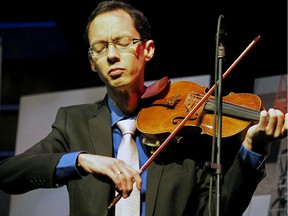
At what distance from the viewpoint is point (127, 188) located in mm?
1968

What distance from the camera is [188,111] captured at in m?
2.48

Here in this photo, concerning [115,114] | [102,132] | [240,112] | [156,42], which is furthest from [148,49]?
[156,42]

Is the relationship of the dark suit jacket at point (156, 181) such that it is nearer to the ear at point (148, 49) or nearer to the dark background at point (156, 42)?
the ear at point (148, 49)

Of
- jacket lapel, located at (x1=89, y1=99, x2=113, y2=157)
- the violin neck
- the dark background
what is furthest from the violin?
the dark background

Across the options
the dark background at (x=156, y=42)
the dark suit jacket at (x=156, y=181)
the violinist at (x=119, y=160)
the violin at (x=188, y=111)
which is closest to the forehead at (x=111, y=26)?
the violinist at (x=119, y=160)

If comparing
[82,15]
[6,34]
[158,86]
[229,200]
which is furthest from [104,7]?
[6,34]

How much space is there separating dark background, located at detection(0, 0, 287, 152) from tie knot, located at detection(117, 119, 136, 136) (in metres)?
0.89

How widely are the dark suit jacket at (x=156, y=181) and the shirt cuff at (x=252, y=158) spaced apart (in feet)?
0.06

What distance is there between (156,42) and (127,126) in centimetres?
129

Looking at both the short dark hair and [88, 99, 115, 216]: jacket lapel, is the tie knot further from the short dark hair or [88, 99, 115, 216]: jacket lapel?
the short dark hair

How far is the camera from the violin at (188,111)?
234 cm

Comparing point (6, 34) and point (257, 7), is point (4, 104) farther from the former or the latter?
point (257, 7)

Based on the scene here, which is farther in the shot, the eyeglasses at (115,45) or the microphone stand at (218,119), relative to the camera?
the eyeglasses at (115,45)

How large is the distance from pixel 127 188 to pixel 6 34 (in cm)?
245
